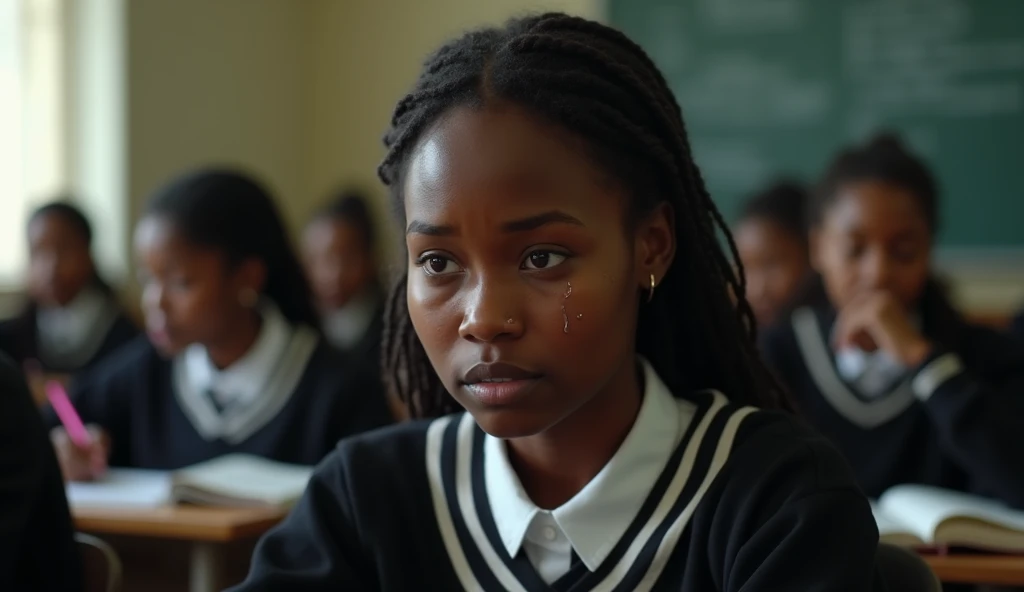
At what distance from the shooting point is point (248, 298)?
248 centimetres

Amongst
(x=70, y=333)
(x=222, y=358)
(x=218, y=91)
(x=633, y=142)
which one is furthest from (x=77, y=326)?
(x=633, y=142)

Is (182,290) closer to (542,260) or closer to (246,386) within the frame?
(246,386)

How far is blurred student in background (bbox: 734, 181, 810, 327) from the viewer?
3531mm

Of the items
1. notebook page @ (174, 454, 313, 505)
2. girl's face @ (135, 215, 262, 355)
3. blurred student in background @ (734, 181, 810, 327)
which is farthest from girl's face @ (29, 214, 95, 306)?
blurred student in background @ (734, 181, 810, 327)

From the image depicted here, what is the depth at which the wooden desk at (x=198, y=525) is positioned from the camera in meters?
1.73

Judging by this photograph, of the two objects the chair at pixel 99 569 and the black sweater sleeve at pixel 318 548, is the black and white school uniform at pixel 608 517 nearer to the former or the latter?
the black sweater sleeve at pixel 318 548

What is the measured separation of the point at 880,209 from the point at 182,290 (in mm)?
1410

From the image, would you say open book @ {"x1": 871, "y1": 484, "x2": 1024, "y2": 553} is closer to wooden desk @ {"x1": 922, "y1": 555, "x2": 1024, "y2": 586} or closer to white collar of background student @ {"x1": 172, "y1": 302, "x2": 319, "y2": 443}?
wooden desk @ {"x1": 922, "y1": 555, "x2": 1024, "y2": 586}

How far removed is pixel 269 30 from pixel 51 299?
1.68m

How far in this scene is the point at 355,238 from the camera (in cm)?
449

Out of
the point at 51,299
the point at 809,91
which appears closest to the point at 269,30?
the point at 51,299

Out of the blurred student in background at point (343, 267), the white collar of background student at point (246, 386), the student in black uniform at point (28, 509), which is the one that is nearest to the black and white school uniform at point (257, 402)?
the white collar of background student at point (246, 386)

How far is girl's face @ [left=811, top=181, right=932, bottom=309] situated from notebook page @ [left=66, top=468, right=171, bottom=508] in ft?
4.50

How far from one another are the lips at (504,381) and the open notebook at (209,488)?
79 cm
